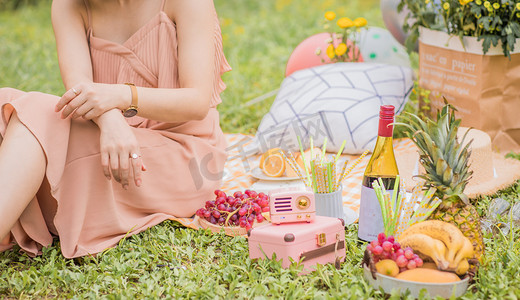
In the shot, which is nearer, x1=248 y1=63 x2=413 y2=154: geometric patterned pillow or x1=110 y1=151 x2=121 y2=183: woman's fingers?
x1=110 y1=151 x2=121 y2=183: woman's fingers

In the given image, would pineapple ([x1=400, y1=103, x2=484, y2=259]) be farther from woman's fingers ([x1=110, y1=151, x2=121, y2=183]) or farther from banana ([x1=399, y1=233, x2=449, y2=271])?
woman's fingers ([x1=110, y1=151, x2=121, y2=183])

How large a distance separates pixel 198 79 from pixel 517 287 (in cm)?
136

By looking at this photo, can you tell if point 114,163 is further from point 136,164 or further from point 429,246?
point 429,246

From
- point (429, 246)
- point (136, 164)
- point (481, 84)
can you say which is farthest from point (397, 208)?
point (481, 84)

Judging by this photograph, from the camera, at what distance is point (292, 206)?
2.02m

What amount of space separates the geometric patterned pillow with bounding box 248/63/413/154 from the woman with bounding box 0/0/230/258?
0.65 meters

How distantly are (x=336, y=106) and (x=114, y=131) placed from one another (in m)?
1.57

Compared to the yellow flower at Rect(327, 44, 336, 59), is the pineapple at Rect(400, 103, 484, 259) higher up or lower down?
lower down

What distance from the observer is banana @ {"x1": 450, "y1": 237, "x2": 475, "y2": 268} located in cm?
177

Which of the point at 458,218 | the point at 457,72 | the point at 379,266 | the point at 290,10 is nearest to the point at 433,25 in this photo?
the point at 457,72

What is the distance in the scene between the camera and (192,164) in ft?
8.46

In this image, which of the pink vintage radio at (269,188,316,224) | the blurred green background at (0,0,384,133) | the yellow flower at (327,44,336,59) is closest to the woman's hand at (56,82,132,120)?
the pink vintage radio at (269,188,316,224)

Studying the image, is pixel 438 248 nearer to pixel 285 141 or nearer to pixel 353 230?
pixel 353 230

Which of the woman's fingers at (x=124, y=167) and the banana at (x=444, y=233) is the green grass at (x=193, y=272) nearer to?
the banana at (x=444, y=233)
